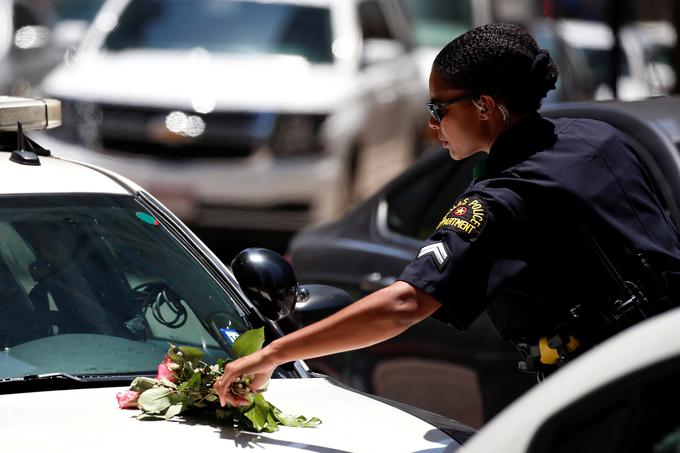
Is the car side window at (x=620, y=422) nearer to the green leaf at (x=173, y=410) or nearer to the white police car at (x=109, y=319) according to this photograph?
the white police car at (x=109, y=319)

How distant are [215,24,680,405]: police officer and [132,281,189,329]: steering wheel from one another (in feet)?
2.36

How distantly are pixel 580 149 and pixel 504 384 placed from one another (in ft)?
6.37

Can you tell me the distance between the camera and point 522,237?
2.99m

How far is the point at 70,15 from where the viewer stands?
53.3 ft

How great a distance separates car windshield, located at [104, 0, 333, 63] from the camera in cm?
1009

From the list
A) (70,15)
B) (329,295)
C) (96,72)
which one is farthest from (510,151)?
(70,15)

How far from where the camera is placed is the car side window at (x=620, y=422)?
2.08 meters

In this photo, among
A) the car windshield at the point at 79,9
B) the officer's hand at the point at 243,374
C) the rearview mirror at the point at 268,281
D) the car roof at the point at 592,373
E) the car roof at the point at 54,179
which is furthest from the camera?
the car windshield at the point at 79,9

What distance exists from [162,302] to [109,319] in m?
0.19

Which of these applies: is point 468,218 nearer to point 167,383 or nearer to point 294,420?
point 294,420

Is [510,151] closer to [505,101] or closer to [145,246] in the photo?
[505,101]

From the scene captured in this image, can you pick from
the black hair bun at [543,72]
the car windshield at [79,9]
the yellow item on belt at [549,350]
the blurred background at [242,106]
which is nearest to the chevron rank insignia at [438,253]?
the yellow item on belt at [549,350]

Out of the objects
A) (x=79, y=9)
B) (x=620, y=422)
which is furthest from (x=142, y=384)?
(x=79, y=9)

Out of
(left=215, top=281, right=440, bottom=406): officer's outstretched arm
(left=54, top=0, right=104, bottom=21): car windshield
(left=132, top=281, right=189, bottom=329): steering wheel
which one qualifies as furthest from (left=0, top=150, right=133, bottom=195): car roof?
(left=54, top=0, right=104, bottom=21): car windshield
